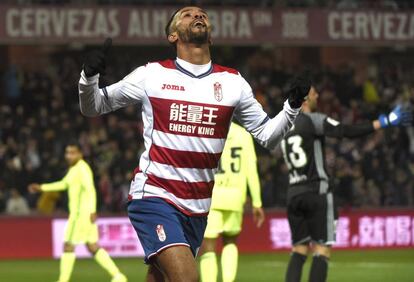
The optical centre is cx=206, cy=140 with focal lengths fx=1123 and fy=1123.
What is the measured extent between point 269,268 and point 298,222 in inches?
266

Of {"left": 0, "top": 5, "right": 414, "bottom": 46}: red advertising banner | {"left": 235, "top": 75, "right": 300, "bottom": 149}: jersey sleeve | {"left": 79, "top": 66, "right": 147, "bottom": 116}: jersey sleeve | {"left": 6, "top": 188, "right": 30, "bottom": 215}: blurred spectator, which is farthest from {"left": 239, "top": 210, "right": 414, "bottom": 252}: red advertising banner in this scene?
{"left": 79, "top": 66, "right": 147, "bottom": 116}: jersey sleeve

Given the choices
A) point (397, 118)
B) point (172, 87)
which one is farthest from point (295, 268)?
point (172, 87)

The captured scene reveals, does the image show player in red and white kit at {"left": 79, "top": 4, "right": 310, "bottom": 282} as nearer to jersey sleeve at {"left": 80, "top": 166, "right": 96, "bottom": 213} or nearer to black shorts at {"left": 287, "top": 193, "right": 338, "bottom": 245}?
black shorts at {"left": 287, "top": 193, "right": 338, "bottom": 245}

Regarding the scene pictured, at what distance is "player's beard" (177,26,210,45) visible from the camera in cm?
719

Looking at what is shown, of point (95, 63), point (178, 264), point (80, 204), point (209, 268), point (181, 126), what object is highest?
point (95, 63)

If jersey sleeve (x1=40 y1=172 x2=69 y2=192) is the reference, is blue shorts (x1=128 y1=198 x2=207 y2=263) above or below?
below

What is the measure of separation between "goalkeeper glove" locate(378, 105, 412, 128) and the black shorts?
57.6 inches

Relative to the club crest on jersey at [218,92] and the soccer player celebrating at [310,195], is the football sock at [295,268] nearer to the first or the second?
the soccer player celebrating at [310,195]

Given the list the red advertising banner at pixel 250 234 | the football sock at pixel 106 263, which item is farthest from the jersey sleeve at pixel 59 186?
the red advertising banner at pixel 250 234

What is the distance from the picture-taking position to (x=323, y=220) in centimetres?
1073

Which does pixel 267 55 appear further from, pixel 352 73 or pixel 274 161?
pixel 274 161

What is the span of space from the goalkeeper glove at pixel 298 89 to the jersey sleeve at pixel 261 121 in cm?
11

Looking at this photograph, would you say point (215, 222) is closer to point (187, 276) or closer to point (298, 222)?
point (298, 222)

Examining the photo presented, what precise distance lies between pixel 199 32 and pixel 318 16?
2024 cm
